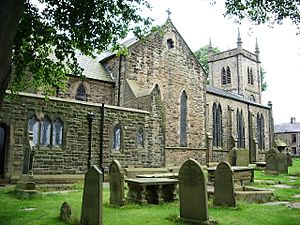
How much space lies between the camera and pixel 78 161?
13.8 metres

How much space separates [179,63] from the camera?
23062 mm

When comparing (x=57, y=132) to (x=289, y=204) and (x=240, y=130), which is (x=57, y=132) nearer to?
(x=289, y=204)

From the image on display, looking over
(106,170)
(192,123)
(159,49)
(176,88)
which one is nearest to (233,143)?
(192,123)

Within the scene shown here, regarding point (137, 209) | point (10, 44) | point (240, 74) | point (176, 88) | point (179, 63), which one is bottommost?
point (137, 209)

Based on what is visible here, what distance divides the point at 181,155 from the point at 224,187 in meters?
13.9

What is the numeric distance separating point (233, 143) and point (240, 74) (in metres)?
16.9

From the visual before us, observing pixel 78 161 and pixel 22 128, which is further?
pixel 78 161

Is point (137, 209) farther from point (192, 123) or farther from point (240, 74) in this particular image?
point (240, 74)

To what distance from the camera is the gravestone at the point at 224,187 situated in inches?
294

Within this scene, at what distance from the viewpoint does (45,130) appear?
13.0 metres

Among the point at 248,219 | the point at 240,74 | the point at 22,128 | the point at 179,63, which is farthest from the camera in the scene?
the point at 240,74

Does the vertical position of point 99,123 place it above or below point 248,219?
above

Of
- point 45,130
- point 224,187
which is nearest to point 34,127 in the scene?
point 45,130

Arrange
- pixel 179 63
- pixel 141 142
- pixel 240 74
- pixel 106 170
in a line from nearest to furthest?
pixel 106 170
pixel 141 142
pixel 179 63
pixel 240 74
